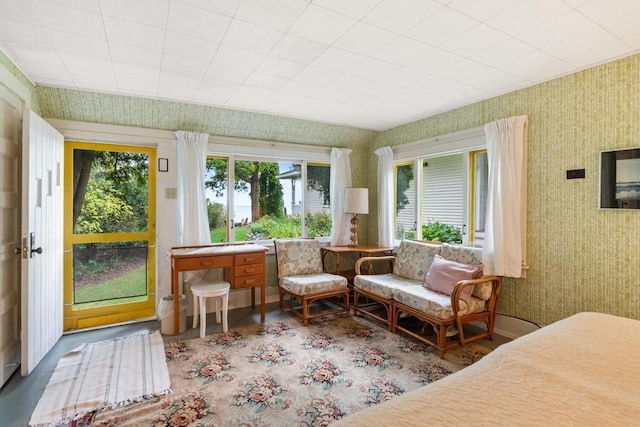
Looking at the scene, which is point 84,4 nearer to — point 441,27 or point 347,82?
point 347,82

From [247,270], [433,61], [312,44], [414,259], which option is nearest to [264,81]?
[312,44]

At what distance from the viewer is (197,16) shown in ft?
6.08

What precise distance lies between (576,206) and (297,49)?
260 centimetres

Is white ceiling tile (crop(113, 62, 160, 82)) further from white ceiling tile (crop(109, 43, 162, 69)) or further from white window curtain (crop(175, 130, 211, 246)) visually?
white window curtain (crop(175, 130, 211, 246))

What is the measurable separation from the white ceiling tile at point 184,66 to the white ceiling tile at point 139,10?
1.48 ft

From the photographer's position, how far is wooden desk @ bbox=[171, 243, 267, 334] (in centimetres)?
317

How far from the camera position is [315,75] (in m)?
2.71

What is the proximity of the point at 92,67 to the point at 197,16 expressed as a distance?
1.30 meters

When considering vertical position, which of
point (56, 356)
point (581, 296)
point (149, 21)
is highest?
point (149, 21)

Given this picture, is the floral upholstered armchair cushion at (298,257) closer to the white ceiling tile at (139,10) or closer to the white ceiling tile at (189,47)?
the white ceiling tile at (189,47)

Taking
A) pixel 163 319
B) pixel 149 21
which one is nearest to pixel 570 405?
pixel 149 21

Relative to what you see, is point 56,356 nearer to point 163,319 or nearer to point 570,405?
point 163,319

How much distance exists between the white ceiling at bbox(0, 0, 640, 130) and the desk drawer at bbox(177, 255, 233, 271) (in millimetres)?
1662

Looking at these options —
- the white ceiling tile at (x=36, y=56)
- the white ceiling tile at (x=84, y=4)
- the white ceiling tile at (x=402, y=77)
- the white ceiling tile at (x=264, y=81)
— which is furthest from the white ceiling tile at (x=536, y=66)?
the white ceiling tile at (x=36, y=56)
